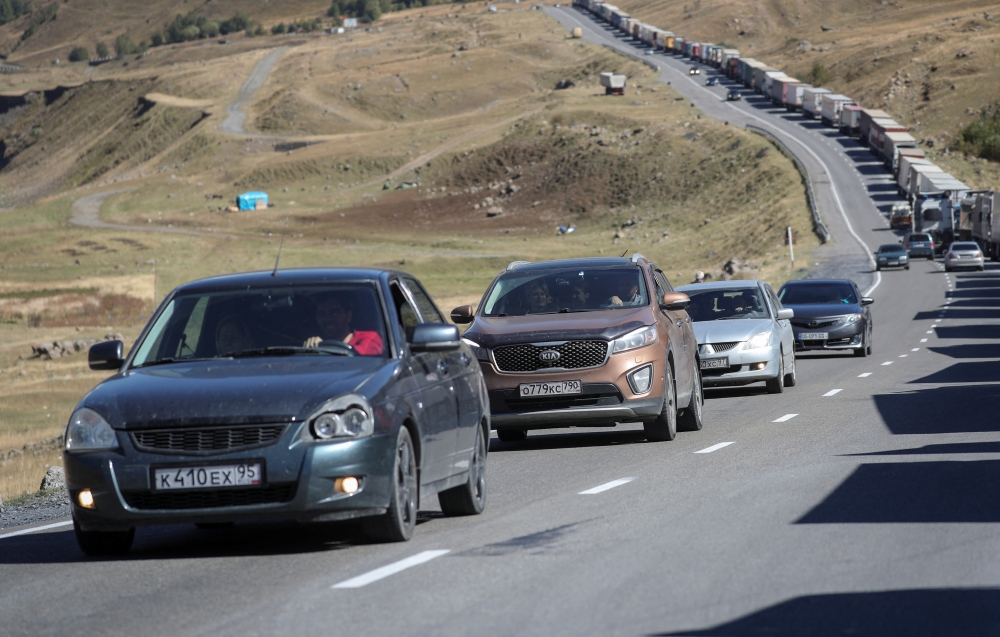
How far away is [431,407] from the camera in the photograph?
29.2ft

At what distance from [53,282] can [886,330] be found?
4431 cm

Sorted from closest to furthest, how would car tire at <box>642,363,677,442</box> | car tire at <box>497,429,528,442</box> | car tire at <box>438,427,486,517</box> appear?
car tire at <box>438,427,486,517</box>
car tire at <box>642,363,677,442</box>
car tire at <box>497,429,528,442</box>

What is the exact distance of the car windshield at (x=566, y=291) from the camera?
→ 49.5 feet

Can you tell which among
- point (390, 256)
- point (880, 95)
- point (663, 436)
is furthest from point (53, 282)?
point (880, 95)

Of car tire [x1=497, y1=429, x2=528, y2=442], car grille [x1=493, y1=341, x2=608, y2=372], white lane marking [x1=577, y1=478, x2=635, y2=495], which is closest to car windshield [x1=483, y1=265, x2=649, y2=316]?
car grille [x1=493, y1=341, x2=608, y2=372]

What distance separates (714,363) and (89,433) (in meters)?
13.9

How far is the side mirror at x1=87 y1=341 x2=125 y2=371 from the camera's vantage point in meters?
8.85

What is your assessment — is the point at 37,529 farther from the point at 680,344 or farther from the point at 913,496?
the point at 680,344

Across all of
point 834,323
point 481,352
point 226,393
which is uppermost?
point 226,393

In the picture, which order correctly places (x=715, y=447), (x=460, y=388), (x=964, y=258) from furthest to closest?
(x=964, y=258), (x=715, y=447), (x=460, y=388)

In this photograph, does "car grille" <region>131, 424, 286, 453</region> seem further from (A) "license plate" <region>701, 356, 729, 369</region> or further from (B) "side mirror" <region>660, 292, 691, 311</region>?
(A) "license plate" <region>701, 356, 729, 369</region>

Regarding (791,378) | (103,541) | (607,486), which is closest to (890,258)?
(791,378)

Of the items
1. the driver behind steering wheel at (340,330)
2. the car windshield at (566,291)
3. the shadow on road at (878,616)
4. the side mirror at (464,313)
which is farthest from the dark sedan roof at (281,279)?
the car windshield at (566,291)

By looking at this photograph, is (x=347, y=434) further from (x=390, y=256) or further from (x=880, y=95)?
(x=880, y=95)
